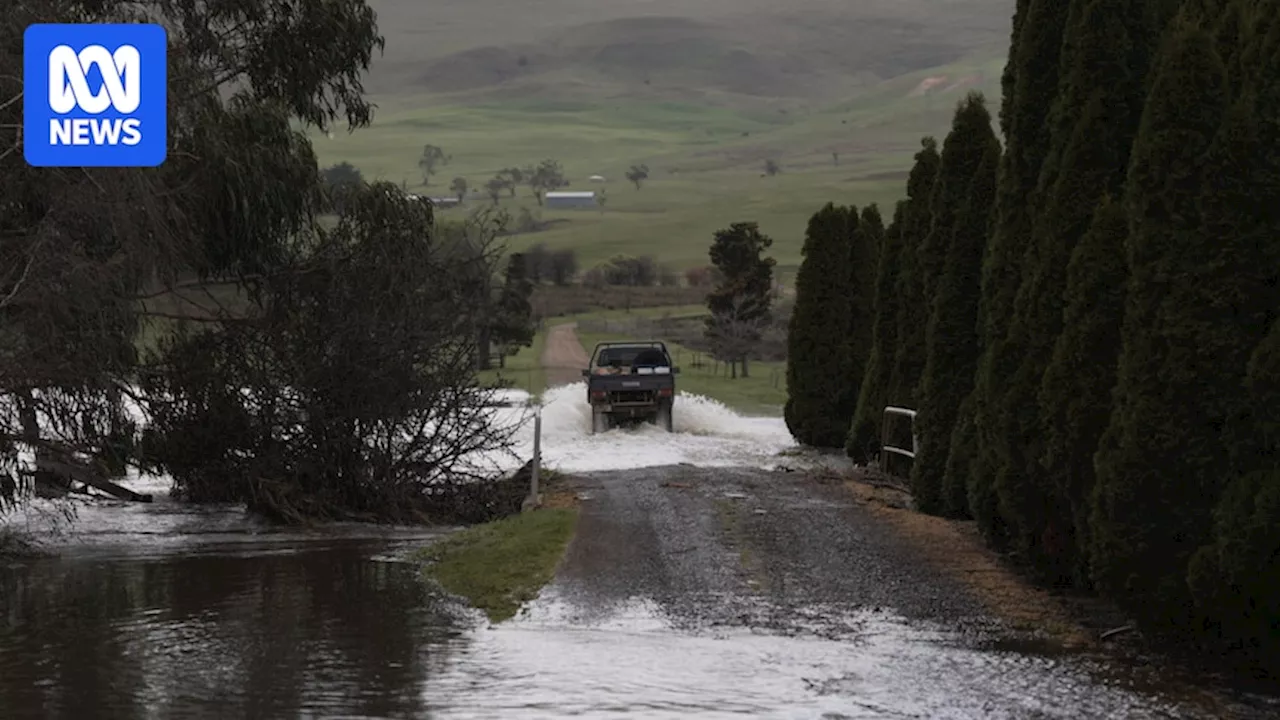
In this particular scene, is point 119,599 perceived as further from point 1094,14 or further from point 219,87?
point 219,87

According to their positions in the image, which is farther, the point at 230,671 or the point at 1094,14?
the point at 1094,14

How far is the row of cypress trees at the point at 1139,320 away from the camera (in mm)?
9844

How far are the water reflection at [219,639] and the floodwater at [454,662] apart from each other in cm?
2

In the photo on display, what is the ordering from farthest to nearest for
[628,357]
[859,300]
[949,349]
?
[628,357], [859,300], [949,349]

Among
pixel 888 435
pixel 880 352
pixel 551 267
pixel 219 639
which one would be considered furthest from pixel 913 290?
pixel 551 267

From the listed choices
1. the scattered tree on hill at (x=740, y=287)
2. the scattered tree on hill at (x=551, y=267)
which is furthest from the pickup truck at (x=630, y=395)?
the scattered tree on hill at (x=551, y=267)

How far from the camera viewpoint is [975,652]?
10.6 metres

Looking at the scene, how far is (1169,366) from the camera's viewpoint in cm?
1023

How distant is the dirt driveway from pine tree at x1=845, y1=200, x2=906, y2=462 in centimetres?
3024

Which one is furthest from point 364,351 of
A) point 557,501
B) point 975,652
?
point 975,652

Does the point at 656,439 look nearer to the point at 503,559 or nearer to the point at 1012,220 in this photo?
the point at 1012,220

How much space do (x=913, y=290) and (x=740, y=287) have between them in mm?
47908

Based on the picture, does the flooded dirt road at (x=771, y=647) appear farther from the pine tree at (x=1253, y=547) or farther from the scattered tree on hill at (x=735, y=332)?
A: the scattered tree on hill at (x=735, y=332)

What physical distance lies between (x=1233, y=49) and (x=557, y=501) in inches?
444
